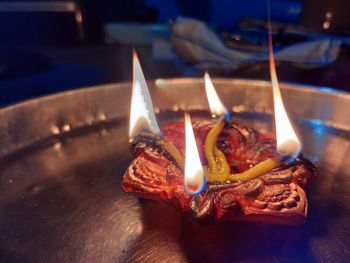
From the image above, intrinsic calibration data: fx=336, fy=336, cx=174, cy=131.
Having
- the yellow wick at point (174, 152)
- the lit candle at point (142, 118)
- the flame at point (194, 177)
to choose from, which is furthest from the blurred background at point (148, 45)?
the flame at point (194, 177)

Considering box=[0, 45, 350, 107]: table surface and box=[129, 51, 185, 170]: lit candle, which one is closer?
box=[129, 51, 185, 170]: lit candle

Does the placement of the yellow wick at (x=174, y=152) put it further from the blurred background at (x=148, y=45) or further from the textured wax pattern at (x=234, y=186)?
the blurred background at (x=148, y=45)

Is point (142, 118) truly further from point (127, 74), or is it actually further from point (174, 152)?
point (127, 74)

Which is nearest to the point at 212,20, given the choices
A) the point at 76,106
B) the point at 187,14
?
the point at 187,14

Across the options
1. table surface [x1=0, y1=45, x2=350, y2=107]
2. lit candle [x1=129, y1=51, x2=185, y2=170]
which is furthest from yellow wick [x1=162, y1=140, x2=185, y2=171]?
table surface [x1=0, y1=45, x2=350, y2=107]

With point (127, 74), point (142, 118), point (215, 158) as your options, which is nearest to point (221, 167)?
point (215, 158)

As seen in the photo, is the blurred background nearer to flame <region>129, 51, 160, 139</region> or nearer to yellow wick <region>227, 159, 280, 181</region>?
flame <region>129, 51, 160, 139</region>

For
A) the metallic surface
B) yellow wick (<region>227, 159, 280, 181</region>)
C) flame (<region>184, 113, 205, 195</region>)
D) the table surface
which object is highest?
flame (<region>184, 113, 205, 195</region>)
